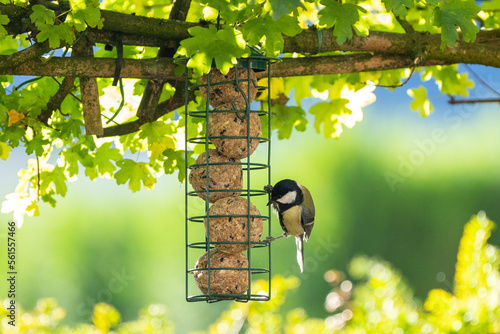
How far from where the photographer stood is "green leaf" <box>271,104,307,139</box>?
2.57m

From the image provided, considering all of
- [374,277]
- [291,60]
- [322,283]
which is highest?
[291,60]

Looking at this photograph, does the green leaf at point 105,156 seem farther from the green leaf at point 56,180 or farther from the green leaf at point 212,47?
the green leaf at point 212,47

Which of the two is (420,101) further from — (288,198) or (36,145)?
(36,145)

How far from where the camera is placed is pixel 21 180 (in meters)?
2.67

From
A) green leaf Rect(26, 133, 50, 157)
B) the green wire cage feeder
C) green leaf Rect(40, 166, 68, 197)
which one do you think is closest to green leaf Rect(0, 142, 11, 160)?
green leaf Rect(26, 133, 50, 157)

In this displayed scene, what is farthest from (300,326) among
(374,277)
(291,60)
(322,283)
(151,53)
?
(322,283)

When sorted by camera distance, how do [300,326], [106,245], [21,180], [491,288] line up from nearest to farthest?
1. [491,288]
2. [300,326]
3. [21,180]
4. [106,245]

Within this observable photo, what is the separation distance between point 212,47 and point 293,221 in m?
0.76

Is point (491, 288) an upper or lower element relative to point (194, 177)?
lower

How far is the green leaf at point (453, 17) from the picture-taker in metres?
1.74

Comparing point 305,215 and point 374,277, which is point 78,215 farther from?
point 374,277

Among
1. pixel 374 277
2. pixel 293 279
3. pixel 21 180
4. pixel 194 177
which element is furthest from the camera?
pixel 21 180

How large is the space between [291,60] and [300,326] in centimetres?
96

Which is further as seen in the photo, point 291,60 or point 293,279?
point 293,279
